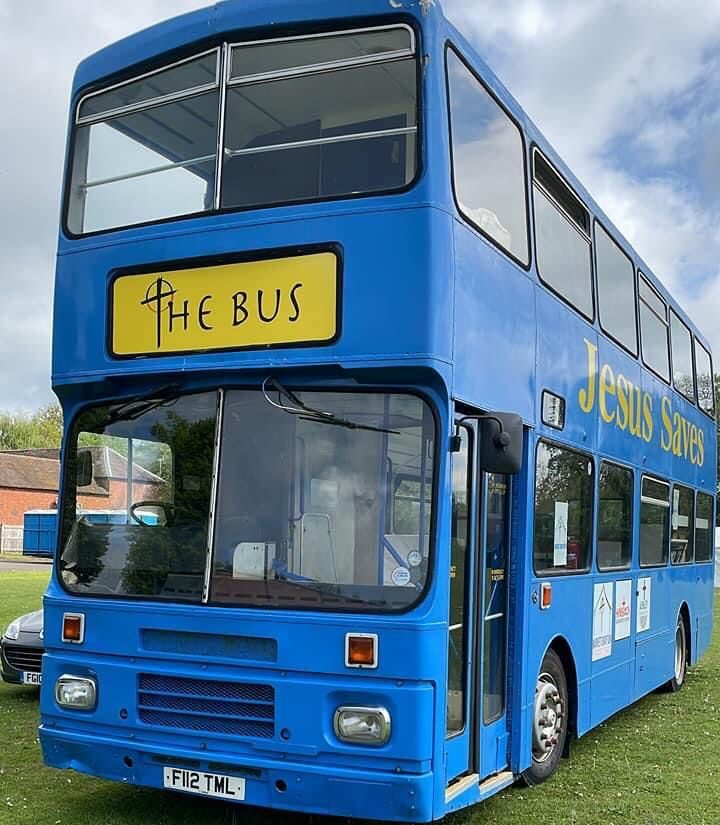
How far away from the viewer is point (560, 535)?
304 inches

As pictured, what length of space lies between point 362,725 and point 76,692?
185 cm

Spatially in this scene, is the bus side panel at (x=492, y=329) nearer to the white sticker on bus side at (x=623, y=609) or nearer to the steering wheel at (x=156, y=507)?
the steering wheel at (x=156, y=507)

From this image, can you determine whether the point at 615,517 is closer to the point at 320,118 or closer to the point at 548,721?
the point at 548,721

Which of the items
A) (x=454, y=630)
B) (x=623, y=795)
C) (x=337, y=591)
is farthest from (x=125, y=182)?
(x=623, y=795)

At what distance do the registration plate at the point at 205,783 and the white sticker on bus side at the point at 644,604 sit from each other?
5.48 m

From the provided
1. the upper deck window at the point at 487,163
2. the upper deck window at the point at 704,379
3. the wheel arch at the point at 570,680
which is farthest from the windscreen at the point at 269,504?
the upper deck window at the point at 704,379

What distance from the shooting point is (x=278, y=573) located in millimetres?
5707

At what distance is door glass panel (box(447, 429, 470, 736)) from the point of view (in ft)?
19.1

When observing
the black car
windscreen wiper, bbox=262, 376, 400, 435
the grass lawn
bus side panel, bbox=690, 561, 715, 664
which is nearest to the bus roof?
windscreen wiper, bbox=262, 376, 400, 435

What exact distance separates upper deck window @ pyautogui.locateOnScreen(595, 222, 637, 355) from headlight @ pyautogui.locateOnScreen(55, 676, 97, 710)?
5.11 metres

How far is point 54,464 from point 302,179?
63901mm

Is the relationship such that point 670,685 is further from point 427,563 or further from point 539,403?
point 427,563

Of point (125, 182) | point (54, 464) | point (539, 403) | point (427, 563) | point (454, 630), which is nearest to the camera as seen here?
point (427, 563)

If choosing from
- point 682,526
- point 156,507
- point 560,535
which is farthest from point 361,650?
point 682,526
